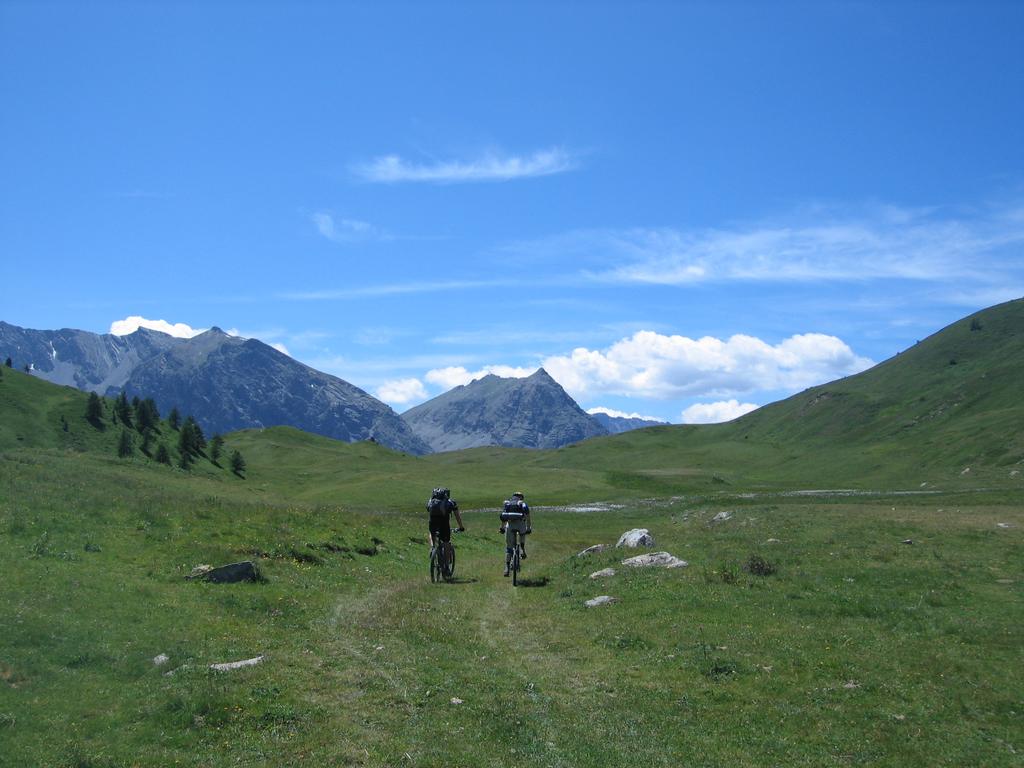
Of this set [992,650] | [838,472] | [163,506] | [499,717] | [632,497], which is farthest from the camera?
[838,472]

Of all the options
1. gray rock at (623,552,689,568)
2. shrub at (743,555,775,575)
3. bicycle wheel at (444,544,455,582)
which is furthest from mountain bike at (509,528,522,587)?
shrub at (743,555,775,575)

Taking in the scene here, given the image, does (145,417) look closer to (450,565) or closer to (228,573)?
(450,565)

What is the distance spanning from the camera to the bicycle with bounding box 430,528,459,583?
31.0 meters

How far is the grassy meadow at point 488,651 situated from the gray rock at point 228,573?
0.70 metres

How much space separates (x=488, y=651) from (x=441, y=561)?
13.0m

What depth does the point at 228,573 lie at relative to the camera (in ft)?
81.0

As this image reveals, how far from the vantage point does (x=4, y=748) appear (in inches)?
461

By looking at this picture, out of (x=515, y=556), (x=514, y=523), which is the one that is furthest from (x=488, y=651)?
(x=514, y=523)

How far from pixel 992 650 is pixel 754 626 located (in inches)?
220

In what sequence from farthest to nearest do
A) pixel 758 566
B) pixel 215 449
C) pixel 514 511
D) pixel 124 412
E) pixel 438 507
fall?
pixel 124 412 < pixel 215 449 < pixel 514 511 < pixel 438 507 < pixel 758 566

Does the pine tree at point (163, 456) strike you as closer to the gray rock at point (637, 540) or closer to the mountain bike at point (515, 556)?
the gray rock at point (637, 540)

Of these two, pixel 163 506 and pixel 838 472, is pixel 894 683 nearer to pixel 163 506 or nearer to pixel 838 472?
pixel 163 506

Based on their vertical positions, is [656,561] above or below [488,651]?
above

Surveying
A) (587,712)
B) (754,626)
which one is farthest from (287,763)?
(754,626)
